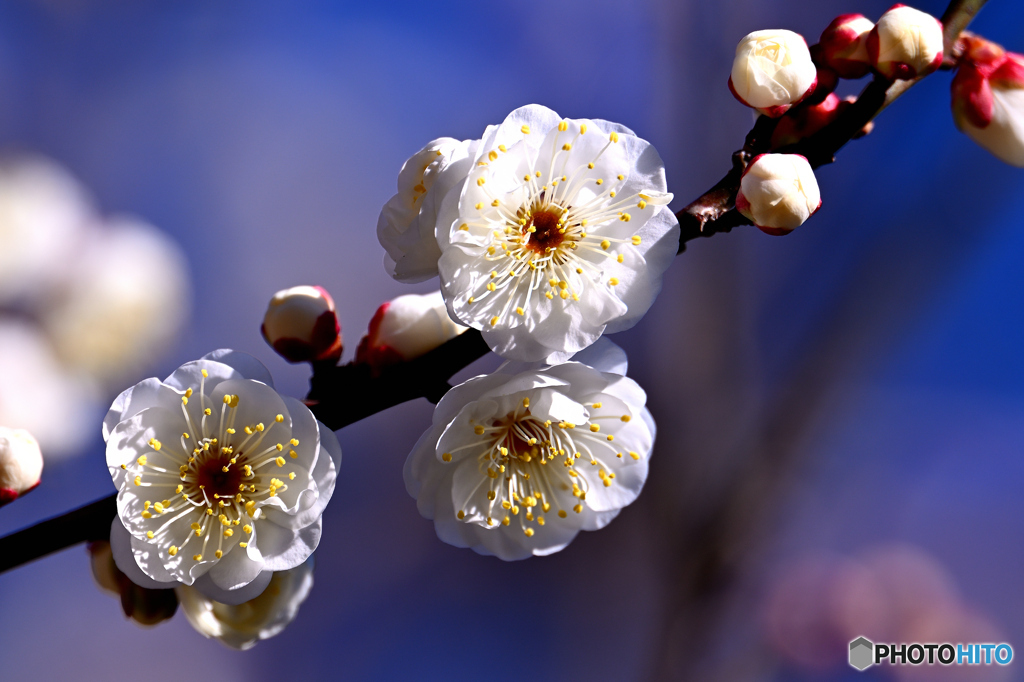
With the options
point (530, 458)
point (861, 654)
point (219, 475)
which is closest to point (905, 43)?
point (530, 458)

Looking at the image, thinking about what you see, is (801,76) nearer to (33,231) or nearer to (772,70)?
(772,70)

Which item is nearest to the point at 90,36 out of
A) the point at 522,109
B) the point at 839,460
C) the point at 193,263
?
the point at 193,263

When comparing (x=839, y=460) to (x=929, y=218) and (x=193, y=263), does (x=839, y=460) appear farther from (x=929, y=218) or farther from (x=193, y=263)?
(x=193, y=263)

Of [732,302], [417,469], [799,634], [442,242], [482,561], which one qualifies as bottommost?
[799,634]

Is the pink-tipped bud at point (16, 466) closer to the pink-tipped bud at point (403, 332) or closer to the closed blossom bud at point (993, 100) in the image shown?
the pink-tipped bud at point (403, 332)

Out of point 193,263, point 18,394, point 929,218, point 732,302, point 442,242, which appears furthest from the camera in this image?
point 732,302

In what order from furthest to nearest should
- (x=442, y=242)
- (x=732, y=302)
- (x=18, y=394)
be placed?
(x=732, y=302), (x=18, y=394), (x=442, y=242)

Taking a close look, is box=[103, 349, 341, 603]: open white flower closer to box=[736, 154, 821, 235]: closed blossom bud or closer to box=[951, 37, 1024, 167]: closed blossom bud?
box=[736, 154, 821, 235]: closed blossom bud
